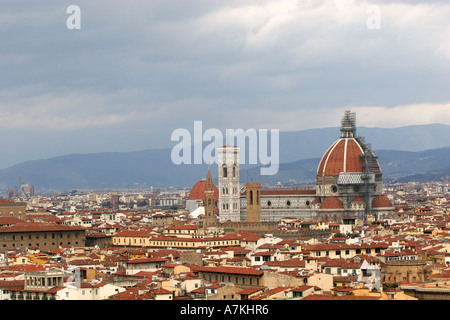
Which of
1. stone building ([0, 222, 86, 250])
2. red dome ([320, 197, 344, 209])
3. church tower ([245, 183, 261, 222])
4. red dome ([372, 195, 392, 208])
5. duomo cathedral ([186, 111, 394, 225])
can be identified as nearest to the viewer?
stone building ([0, 222, 86, 250])

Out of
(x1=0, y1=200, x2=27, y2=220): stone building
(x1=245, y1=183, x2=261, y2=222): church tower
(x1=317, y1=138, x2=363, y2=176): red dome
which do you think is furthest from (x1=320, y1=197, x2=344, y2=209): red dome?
(x1=0, y1=200, x2=27, y2=220): stone building

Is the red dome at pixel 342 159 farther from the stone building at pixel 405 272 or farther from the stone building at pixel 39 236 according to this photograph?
the stone building at pixel 405 272

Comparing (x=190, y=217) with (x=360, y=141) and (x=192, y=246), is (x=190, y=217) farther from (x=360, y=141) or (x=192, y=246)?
(x=192, y=246)

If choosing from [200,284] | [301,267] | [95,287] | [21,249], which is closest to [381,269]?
[301,267]

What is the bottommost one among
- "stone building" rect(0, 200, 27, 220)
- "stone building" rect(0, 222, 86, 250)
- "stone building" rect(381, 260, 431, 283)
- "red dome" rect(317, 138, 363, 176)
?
"stone building" rect(381, 260, 431, 283)

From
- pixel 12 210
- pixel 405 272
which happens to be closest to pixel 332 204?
pixel 12 210

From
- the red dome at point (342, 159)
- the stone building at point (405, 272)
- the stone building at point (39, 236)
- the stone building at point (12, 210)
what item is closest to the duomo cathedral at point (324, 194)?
the red dome at point (342, 159)

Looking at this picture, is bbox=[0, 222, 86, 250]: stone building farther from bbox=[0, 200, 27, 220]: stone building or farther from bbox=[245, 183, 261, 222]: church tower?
bbox=[245, 183, 261, 222]: church tower
